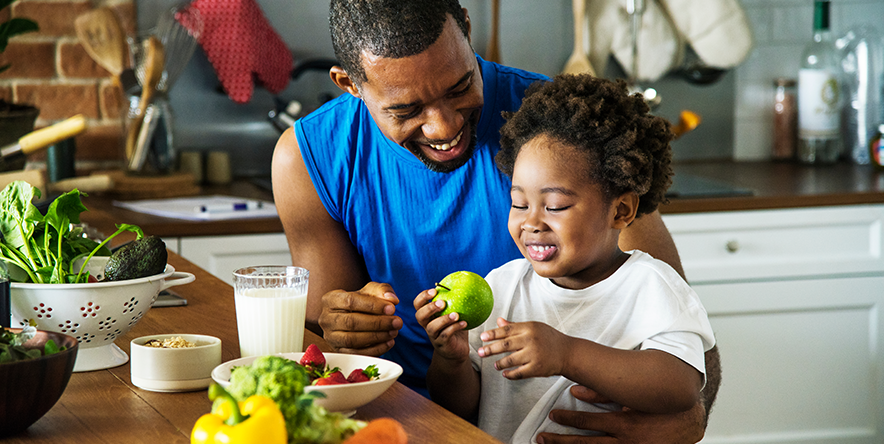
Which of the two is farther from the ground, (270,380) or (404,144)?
(404,144)

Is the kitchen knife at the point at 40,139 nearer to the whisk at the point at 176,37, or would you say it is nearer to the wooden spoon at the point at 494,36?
the whisk at the point at 176,37

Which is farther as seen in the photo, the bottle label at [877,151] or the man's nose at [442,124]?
the bottle label at [877,151]

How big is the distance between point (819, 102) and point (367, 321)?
219cm

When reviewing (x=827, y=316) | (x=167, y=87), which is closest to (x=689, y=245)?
(x=827, y=316)

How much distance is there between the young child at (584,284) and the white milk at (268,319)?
6.1 inches

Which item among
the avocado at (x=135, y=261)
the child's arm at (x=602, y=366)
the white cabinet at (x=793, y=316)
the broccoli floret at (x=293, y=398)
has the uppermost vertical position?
the avocado at (x=135, y=261)

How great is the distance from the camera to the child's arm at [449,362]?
1059 mm

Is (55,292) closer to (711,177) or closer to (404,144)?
(404,144)

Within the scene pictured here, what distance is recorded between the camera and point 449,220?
145 cm

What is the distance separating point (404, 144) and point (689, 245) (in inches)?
47.4

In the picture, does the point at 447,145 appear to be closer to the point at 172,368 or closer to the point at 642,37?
the point at 172,368

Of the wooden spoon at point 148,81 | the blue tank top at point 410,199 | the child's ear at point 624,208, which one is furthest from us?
the wooden spoon at point 148,81

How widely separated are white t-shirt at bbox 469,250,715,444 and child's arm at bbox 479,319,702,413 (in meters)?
0.03

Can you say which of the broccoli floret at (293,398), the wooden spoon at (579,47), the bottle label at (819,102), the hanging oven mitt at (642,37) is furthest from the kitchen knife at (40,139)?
the bottle label at (819,102)
